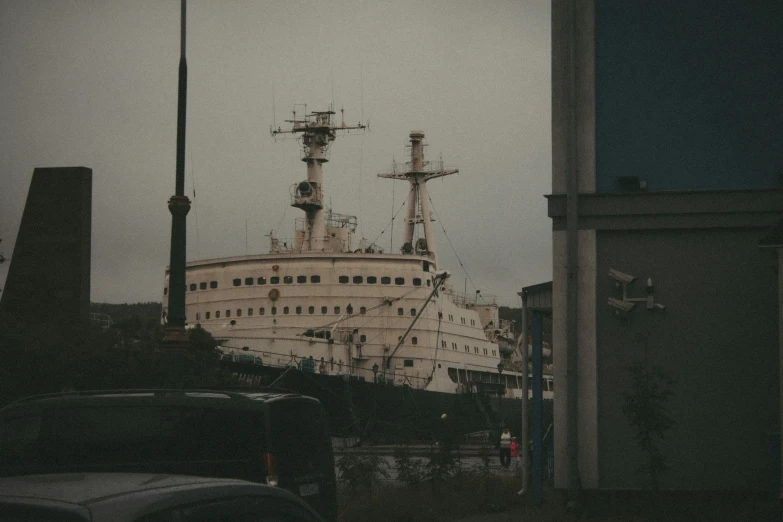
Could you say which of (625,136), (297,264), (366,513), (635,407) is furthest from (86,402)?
(297,264)

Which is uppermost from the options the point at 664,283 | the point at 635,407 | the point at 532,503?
the point at 664,283

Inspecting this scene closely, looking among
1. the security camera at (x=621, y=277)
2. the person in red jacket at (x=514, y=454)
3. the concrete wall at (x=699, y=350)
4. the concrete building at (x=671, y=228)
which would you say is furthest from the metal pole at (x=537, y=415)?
the person in red jacket at (x=514, y=454)

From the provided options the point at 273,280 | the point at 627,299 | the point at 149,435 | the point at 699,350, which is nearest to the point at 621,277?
the point at 627,299

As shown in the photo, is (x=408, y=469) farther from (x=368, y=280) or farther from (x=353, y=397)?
(x=368, y=280)

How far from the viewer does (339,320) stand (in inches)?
2048

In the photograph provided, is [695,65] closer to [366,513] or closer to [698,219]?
[698,219]

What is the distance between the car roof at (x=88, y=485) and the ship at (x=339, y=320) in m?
42.8

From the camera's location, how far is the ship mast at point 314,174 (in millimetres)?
57031

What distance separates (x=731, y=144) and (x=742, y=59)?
116 cm

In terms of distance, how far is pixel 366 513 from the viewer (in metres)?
14.3

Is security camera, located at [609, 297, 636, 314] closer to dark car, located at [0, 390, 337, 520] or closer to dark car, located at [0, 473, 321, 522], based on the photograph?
dark car, located at [0, 390, 337, 520]

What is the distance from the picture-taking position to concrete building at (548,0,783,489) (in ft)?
48.4

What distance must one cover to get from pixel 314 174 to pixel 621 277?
44175 mm

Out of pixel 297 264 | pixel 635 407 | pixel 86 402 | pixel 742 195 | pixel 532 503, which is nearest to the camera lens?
pixel 86 402
